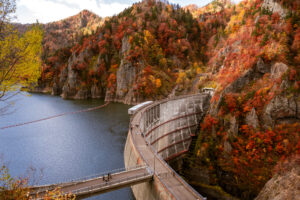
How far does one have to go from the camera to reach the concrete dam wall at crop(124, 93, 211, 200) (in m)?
18.9

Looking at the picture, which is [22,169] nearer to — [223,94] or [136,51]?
[223,94]

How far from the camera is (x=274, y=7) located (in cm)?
4269

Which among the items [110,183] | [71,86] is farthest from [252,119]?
[71,86]

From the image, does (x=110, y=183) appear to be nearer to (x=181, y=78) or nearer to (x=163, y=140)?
(x=163, y=140)

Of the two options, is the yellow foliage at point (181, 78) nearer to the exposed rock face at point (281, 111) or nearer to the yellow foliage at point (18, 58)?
the exposed rock face at point (281, 111)

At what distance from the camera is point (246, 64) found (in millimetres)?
40562

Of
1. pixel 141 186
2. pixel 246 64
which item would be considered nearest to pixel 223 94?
pixel 246 64

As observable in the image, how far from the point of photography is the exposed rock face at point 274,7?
39941mm

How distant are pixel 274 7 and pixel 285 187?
3938 cm

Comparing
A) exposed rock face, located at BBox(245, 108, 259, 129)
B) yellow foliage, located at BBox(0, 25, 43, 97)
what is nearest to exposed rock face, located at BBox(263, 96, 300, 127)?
exposed rock face, located at BBox(245, 108, 259, 129)

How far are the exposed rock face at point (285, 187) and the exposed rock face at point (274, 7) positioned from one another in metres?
32.4

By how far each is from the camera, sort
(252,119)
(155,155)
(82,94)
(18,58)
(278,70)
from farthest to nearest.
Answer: (82,94), (278,70), (252,119), (155,155), (18,58)

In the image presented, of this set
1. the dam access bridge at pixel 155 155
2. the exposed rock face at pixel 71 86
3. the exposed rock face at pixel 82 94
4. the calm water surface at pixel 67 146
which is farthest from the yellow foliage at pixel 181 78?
the exposed rock face at pixel 71 86

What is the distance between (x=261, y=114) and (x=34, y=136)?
181 ft
